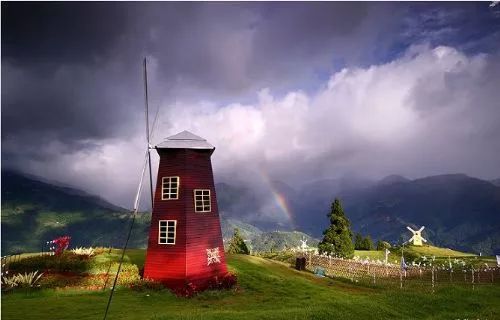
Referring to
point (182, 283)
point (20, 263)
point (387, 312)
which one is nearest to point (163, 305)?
point (182, 283)

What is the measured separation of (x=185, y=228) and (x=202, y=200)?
2751mm

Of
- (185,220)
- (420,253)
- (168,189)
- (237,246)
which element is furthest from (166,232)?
(420,253)

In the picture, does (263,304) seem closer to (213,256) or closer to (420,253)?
(213,256)

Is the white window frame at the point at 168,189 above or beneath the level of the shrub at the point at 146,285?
above

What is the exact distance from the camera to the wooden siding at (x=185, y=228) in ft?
89.5

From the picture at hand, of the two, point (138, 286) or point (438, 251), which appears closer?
point (138, 286)

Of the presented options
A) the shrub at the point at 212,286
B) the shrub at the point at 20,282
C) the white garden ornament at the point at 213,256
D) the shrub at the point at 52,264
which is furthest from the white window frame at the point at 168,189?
the shrub at the point at 20,282

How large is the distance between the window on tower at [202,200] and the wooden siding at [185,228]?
294 mm

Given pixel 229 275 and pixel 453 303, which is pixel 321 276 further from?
pixel 453 303

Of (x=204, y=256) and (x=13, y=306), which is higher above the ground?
(x=204, y=256)

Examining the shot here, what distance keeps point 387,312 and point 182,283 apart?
13.1 metres

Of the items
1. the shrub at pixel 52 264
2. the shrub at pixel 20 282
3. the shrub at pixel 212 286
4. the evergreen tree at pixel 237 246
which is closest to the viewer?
the shrub at pixel 20 282

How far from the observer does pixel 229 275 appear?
2973 centimetres

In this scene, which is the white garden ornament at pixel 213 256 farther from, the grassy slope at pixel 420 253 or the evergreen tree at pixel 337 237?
the grassy slope at pixel 420 253
